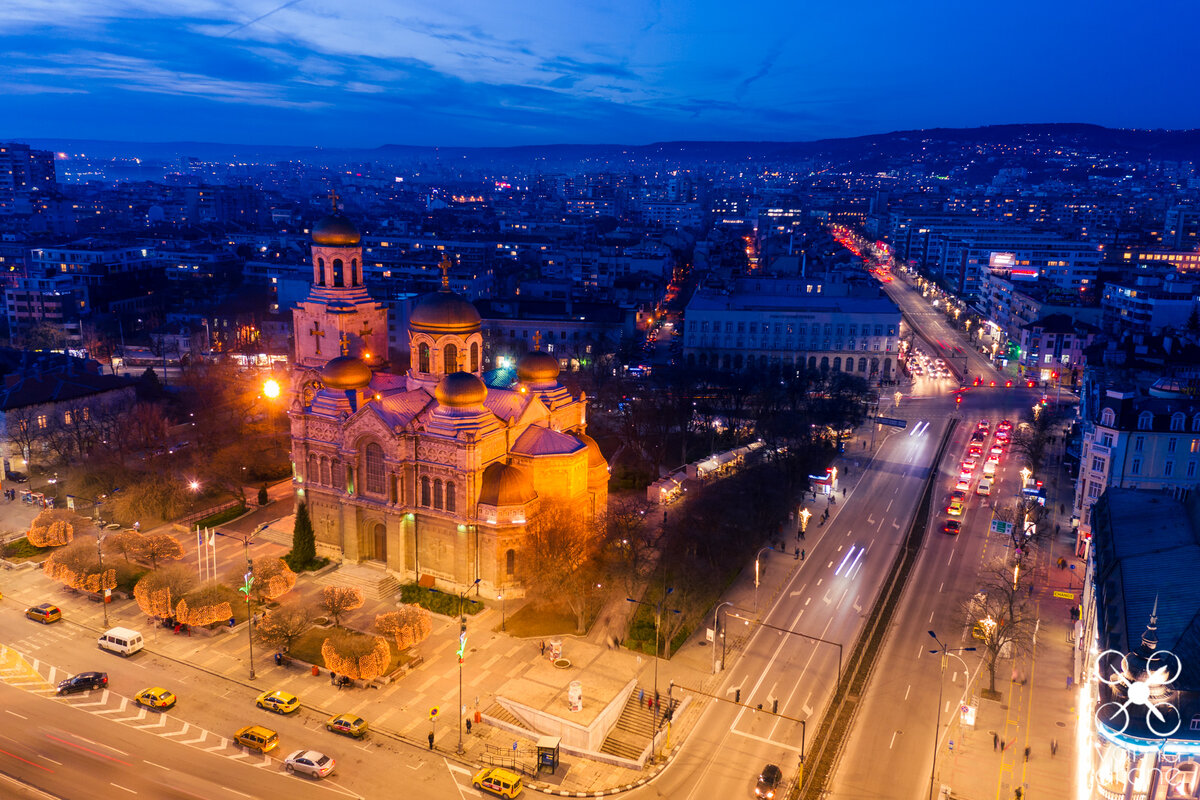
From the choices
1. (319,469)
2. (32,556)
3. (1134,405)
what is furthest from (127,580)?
(1134,405)

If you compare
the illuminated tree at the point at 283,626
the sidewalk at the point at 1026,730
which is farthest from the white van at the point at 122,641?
the sidewalk at the point at 1026,730

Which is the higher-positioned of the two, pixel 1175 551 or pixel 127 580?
pixel 1175 551

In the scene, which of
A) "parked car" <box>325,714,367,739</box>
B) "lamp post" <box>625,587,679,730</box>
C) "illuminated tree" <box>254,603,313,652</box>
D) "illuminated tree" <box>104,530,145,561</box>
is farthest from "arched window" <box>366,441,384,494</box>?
"parked car" <box>325,714,367,739</box>

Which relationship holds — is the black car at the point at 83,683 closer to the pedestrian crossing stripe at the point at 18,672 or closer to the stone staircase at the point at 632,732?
the pedestrian crossing stripe at the point at 18,672

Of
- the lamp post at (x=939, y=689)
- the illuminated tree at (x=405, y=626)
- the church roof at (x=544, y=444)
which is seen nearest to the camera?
the lamp post at (x=939, y=689)

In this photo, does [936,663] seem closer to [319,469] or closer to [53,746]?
[319,469]

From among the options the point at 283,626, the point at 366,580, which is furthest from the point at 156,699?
the point at 366,580

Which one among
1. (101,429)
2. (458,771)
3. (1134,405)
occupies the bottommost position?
(458,771)

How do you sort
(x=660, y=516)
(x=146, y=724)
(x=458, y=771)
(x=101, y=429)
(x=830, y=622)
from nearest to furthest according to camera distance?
(x=458, y=771), (x=146, y=724), (x=830, y=622), (x=660, y=516), (x=101, y=429)
